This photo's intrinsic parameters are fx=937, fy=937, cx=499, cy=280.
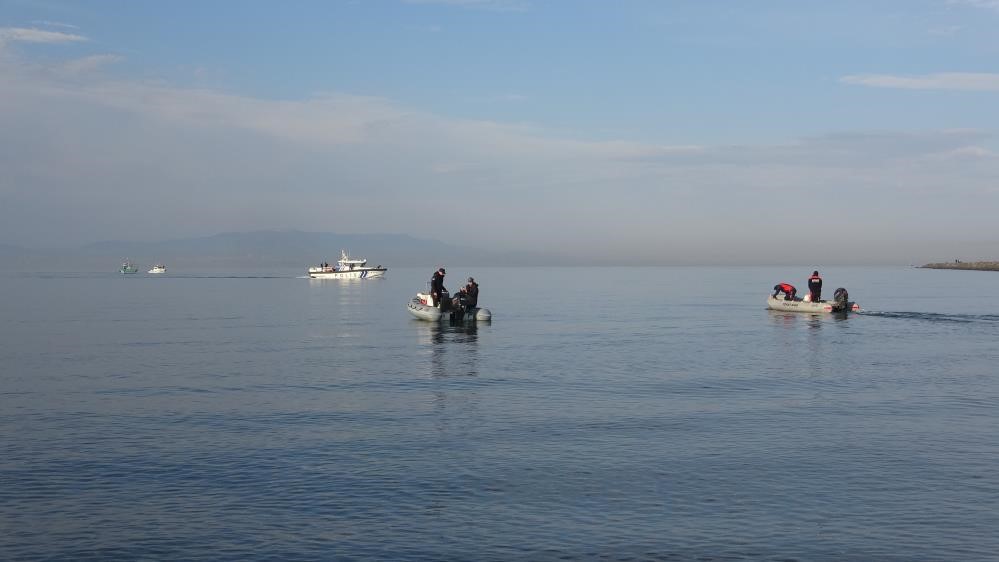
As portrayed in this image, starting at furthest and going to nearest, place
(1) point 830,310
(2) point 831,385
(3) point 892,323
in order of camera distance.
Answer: (1) point 830,310, (3) point 892,323, (2) point 831,385

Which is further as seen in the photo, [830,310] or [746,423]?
[830,310]

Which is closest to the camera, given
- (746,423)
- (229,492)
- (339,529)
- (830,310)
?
(339,529)

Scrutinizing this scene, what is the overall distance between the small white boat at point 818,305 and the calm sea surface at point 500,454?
1902 centimetres

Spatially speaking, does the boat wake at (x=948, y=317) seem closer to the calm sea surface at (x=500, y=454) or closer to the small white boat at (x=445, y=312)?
the calm sea surface at (x=500, y=454)

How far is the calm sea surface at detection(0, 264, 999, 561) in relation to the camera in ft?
40.9

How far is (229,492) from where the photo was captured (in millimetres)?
14750

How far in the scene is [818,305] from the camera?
5872 centimetres

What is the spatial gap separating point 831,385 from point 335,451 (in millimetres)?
16335

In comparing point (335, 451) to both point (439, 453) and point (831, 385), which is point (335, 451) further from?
point (831, 385)

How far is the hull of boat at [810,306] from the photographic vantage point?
57625mm

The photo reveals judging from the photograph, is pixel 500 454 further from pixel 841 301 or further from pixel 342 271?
pixel 342 271

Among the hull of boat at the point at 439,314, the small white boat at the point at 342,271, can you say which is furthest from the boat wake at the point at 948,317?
the small white boat at the point at 342,271

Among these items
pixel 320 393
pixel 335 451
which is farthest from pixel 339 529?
pixel 320 393

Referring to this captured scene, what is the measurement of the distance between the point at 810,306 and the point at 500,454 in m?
46.0
